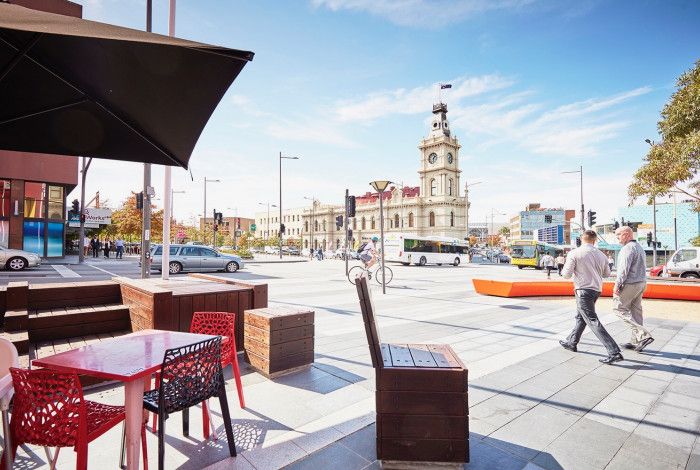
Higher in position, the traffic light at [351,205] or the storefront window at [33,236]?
the traffic light at [351,205]

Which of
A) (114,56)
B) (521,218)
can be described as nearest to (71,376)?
(114,56)

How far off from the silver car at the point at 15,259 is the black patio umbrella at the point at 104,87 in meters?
19.0

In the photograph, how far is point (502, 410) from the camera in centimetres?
354

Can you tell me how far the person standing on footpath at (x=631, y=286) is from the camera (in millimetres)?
5383

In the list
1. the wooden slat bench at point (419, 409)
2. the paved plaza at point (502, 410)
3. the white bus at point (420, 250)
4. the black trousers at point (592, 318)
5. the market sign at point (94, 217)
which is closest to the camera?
the wooden slat bench at point (419, 409)

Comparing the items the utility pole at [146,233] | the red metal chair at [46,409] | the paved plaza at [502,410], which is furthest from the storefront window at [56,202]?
the red metal chair at [46,409]

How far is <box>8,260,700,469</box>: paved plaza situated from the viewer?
276 cm

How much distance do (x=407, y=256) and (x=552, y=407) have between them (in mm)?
29346

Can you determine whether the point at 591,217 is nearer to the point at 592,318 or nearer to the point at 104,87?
the point at 592,318

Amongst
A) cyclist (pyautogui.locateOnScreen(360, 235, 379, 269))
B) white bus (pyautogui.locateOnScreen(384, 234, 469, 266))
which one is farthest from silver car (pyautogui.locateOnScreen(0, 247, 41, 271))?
white bus (pyautogui.locateOnScreen(384, 234, 469, 266))

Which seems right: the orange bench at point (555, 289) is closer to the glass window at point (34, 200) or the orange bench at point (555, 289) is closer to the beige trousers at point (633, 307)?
the beige trousers at point (633, 307)

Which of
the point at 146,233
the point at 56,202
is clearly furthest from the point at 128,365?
the point at 56,202

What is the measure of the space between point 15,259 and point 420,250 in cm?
2821

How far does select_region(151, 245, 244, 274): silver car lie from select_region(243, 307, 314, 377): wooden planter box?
1544 centimetres
